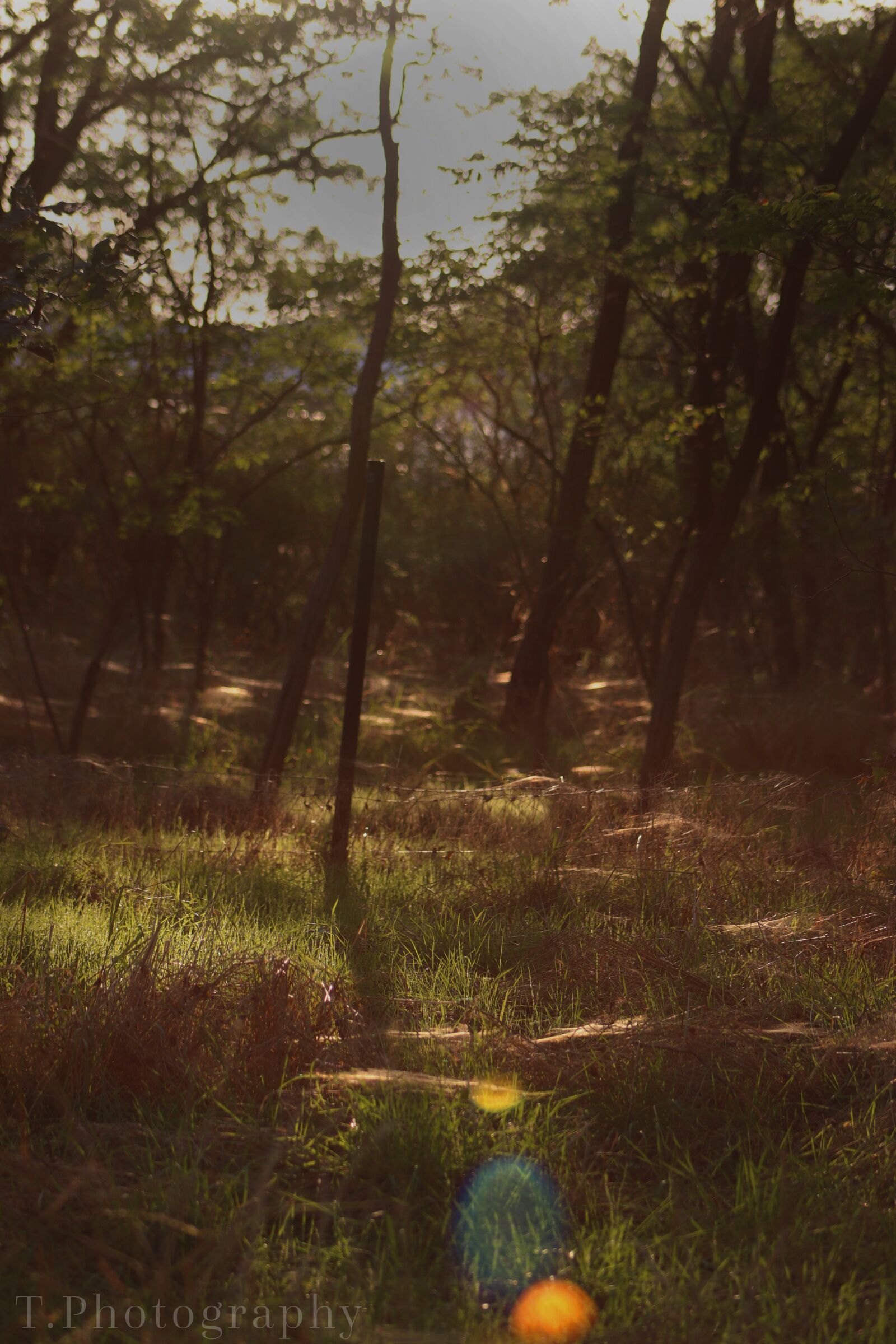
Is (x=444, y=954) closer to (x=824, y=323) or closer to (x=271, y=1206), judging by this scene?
(x=271, y=1206)

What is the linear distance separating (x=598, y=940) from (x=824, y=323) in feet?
20.4

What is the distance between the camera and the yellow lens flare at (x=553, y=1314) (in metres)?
2.19

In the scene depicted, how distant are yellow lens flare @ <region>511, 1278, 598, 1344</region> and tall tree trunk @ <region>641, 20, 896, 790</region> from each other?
4392mm

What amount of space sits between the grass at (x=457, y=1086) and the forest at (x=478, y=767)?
0.02 meters

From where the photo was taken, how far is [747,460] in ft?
24.9

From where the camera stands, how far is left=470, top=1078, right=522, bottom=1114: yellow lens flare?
2967mm

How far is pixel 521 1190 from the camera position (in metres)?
2.66

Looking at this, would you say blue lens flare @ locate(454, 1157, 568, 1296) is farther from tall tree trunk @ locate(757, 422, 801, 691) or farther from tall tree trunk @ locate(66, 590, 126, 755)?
Answer: tall tree trunk @ locate(757, 422, 801, 691)

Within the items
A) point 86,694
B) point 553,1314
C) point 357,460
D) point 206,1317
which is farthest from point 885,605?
point 206,1317

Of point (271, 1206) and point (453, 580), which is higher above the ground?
point (453, 580)

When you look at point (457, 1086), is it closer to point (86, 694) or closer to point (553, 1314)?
point (553, 1314)

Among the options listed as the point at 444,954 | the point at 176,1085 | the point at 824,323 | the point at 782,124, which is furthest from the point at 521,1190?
the point at 782,124

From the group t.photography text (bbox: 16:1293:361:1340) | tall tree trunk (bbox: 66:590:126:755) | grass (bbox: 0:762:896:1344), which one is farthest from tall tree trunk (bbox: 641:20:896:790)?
tall tree trunk (bbox: 66:590:126:755)

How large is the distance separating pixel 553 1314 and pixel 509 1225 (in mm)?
283
